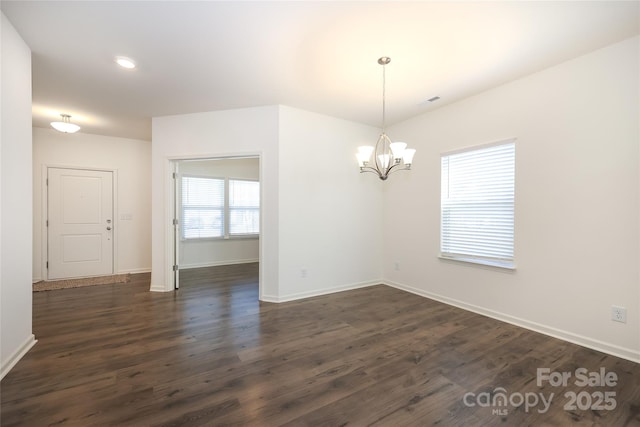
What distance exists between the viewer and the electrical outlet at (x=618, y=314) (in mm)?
2355

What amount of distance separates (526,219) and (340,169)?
251cm

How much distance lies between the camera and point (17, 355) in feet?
7.36

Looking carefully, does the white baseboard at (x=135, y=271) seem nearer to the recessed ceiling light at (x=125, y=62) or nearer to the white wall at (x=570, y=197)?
the recessed ceiling light at (x=125, y=62)

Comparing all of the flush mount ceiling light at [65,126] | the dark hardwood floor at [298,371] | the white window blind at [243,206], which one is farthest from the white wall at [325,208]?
the flush mount ceiling light at [65,126]

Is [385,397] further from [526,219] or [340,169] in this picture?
[340,169]

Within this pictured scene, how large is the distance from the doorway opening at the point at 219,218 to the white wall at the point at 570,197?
14.1ft

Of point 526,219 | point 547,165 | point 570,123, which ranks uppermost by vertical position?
point 570,123

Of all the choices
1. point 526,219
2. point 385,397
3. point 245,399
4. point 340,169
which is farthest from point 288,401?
point 340,169

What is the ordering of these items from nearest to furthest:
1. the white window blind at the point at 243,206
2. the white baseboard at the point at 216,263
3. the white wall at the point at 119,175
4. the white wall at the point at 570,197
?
the white wall at the point at 570,197 < the white wall at the point at 119,175 < the white baseboard at the point at 216,263 < the white window blind at the point at 243,206

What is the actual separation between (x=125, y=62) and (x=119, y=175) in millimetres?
3510

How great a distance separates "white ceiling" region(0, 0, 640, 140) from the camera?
2.01 m

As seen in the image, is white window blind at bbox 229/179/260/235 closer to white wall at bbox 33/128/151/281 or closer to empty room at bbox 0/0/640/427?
white wall at bbox 33/128/151/281

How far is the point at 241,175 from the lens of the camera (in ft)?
22.3

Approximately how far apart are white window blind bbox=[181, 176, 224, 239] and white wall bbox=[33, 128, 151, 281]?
0.72 metres
